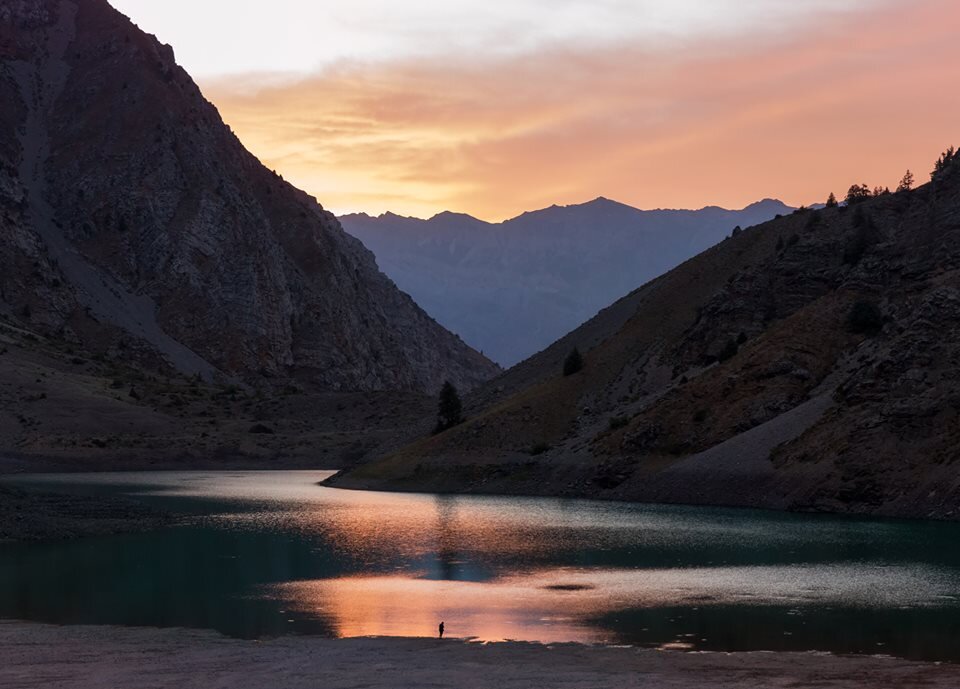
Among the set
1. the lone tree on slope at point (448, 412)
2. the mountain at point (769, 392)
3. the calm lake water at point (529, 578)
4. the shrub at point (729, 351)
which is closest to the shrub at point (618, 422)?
the mountain at point (769, 392)

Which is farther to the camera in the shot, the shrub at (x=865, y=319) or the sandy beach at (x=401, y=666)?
the shrub at (x=865, y=319)

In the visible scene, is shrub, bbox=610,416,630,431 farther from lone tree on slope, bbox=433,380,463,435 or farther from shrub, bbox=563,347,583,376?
lone tree on slope, bbox=433,380,463,435

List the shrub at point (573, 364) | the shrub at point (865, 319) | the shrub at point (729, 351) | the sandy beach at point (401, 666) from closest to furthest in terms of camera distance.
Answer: the sandy beach at point (401, 666) < the shrub at point (865, 319) < the shrub at point (729, 351) < the shrub at point (573, 364)

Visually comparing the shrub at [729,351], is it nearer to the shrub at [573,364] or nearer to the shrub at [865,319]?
the shrub at [865,319]

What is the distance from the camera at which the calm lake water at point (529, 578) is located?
45750mm

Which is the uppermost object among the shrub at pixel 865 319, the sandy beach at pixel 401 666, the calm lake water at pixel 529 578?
the shrub at pixel 865 319

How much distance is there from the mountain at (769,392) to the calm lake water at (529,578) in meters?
7.60

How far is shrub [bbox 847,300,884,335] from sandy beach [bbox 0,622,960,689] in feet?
256

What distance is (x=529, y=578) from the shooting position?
5997cm

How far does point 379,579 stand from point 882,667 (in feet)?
95.6

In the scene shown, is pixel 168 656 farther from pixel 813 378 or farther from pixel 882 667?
pixel 813 378

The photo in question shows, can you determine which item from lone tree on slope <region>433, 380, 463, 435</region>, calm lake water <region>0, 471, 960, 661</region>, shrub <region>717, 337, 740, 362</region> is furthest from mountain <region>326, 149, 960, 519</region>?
calm lake water <region>0, 471, 960, 661</region>

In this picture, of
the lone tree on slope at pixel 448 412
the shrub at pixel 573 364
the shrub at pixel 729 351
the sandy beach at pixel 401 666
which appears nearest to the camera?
the sandy beach at pixel 401 666

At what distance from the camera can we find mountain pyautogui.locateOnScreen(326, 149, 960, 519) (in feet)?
305
